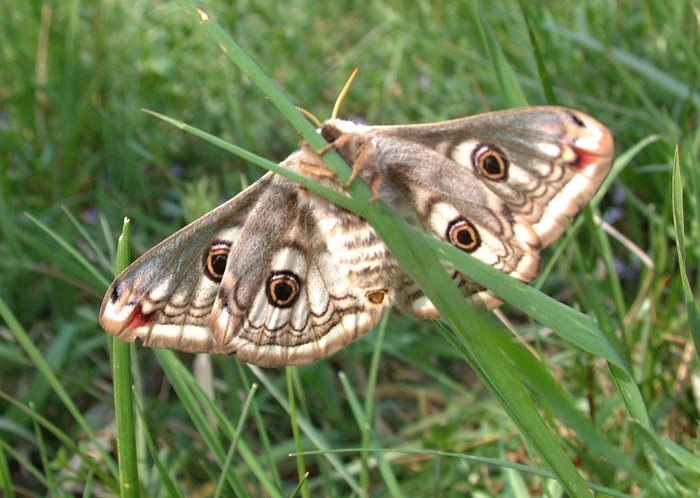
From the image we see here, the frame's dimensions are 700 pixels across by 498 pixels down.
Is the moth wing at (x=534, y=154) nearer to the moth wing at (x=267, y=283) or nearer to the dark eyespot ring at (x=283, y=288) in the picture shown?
the moth wing at (x=267, y=283)

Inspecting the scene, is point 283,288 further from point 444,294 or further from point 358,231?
point 444,294

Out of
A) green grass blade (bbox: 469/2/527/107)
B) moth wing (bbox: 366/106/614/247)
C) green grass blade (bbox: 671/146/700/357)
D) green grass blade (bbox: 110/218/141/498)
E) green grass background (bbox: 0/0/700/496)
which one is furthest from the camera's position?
green grass background (bbox: 0/0/700/496)

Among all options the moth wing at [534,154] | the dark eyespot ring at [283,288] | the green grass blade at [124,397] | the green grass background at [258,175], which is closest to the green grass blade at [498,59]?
the green grass background at [258,175]

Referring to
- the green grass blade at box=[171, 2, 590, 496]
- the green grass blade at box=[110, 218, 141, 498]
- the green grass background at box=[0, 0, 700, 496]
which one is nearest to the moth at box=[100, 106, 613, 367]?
the green grass background at box=[0, 0, 700, 496]

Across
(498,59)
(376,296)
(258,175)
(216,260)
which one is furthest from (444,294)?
(258,175)

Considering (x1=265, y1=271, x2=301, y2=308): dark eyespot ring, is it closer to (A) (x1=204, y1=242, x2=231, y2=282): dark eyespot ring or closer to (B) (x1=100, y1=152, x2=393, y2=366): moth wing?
(B) (x1=100, y1=152, x2=393, y2=366): moth wing

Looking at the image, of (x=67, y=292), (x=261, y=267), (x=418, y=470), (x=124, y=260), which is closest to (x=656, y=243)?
(x=418, y=470)
